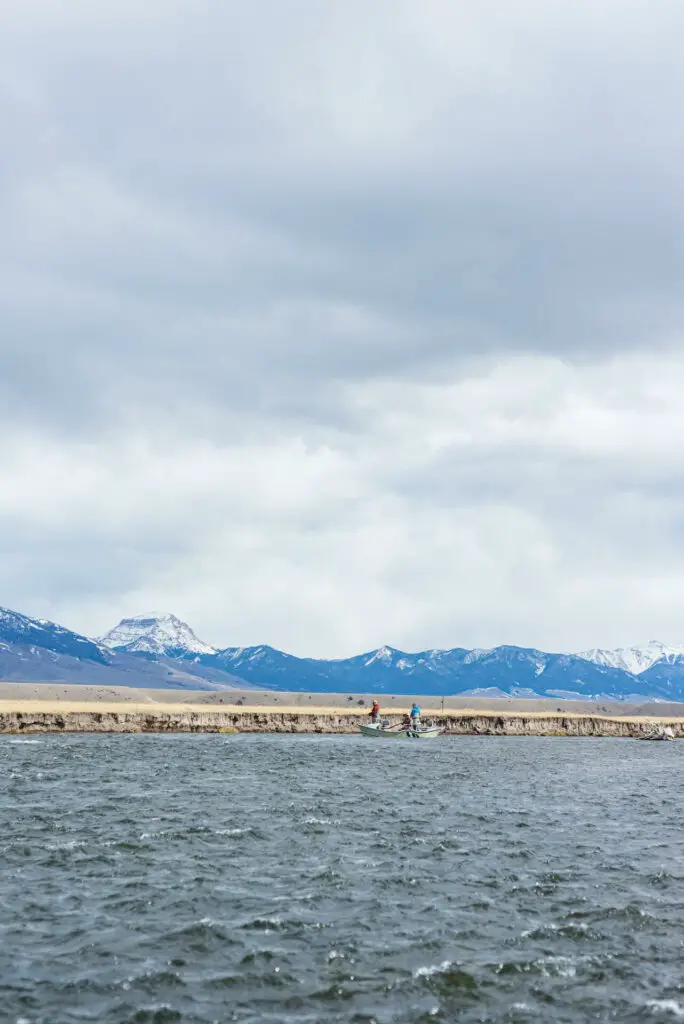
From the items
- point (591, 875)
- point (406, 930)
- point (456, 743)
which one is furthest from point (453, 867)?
point (456, 743)

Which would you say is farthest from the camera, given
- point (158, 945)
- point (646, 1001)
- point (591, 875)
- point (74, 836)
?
point (74, 836)

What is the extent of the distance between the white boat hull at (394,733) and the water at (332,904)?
56.8 meters

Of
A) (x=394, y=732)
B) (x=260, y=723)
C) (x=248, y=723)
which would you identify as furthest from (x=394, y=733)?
(x=248, y=723)

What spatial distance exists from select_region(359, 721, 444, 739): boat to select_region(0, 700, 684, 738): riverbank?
11.7 meters

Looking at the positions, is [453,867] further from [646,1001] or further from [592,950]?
[646,1001]

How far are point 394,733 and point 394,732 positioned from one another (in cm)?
12

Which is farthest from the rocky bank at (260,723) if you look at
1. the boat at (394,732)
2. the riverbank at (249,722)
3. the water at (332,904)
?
the water at (332,904)

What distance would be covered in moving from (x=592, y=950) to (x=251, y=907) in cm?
884

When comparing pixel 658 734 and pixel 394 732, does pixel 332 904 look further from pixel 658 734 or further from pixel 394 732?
pixel 658 734

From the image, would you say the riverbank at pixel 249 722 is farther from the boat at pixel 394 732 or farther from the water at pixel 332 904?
the water at pixel 332 904

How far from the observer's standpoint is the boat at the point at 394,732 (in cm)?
10719

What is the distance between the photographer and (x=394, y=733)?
4208 inches

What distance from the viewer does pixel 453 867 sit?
29.2 metres

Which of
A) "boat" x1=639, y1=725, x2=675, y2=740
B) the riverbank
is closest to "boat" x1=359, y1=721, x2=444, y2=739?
the riverbank
